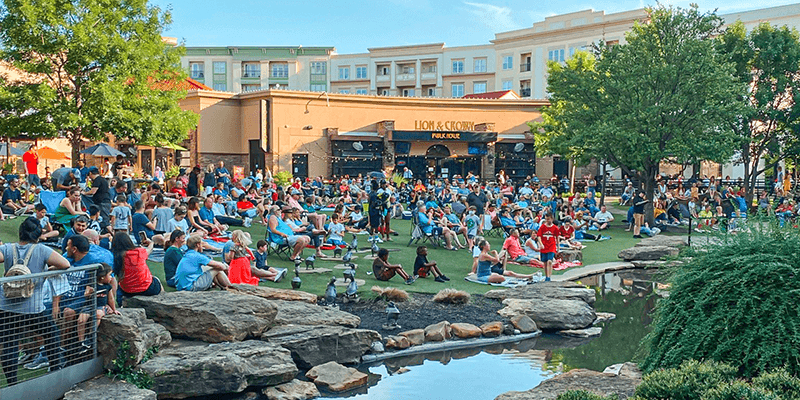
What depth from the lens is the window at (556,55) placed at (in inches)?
2451

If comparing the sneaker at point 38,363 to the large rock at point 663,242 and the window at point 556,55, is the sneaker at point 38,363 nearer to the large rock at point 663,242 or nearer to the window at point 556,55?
the large rock at point 663,242

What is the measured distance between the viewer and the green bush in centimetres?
761

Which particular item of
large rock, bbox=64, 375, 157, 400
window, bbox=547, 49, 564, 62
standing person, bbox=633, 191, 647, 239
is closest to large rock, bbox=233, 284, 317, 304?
large rock, bbox=64, 375, 157, 400

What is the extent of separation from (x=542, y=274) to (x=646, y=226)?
32.9 feet

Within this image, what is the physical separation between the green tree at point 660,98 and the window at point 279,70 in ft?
163

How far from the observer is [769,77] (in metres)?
33.9

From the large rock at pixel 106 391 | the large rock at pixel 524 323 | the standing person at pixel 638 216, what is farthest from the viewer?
the standing person at pixel 638 216

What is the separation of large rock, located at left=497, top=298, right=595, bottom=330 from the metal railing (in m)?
7.37

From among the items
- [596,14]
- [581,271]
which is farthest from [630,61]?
[596,14]

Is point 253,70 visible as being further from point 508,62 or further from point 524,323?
point 524,323

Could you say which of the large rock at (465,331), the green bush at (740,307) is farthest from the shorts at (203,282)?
the green bush at (740,307)

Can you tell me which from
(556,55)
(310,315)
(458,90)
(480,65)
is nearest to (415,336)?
(310,315)

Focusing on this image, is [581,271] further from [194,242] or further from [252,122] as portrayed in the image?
[252,122]

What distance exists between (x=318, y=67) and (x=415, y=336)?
6622 centimetres
